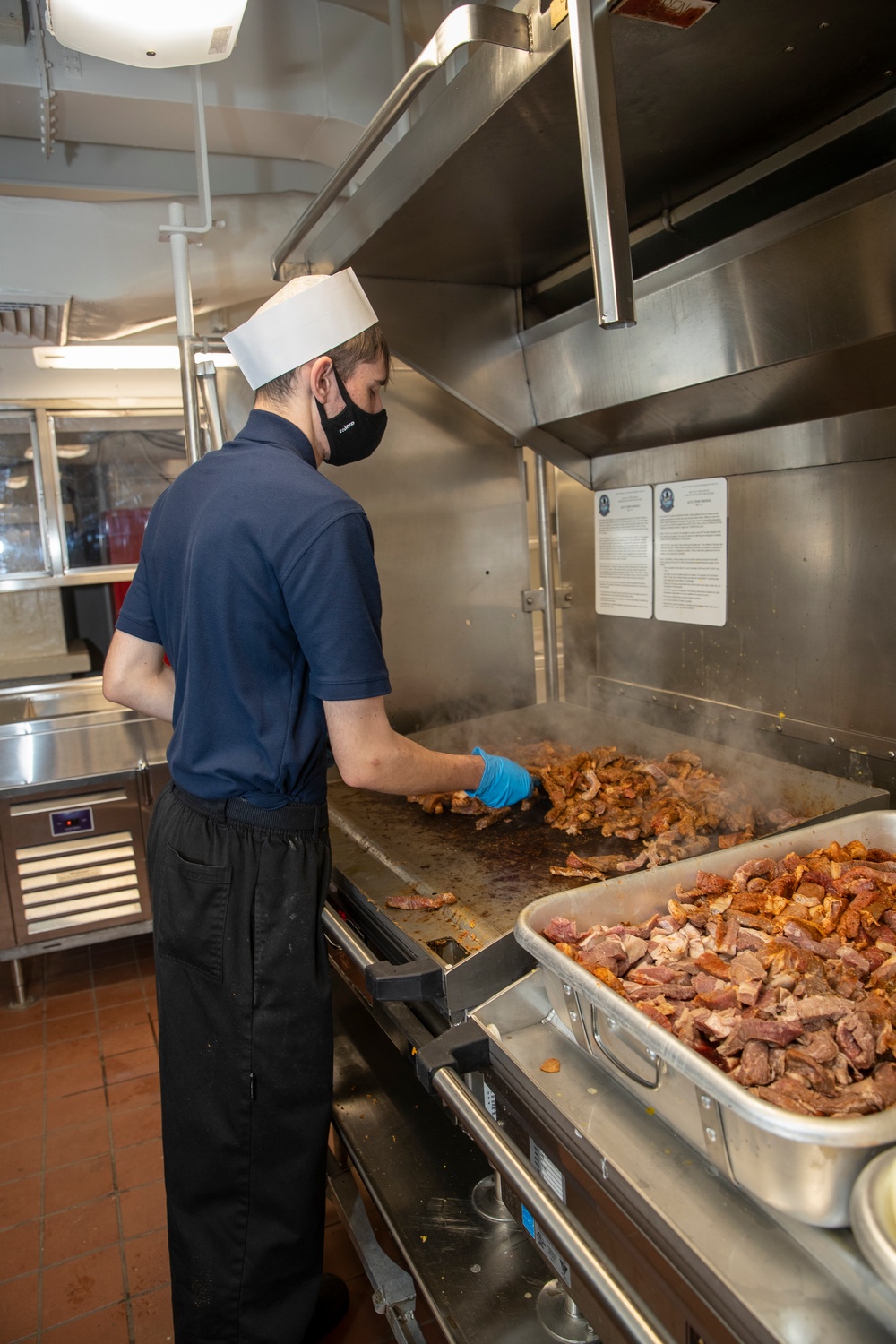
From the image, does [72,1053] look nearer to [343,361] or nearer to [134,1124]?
[134,1124]

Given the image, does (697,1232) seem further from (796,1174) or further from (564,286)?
(564,286)

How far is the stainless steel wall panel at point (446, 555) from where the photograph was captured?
8.36 feet

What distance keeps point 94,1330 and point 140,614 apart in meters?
1.58

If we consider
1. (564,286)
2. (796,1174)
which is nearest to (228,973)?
(796,1174)

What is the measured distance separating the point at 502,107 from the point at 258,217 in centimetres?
207

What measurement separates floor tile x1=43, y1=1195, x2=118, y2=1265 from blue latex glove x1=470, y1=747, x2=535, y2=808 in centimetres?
154

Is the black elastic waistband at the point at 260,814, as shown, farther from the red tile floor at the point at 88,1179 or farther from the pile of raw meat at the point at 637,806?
the red tile floor at the point at 88,1179

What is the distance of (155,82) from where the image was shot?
2518mm

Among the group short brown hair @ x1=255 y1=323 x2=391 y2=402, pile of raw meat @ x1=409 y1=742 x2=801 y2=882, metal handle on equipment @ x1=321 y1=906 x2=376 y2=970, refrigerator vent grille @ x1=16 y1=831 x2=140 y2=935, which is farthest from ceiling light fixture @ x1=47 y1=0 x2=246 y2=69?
refrigerator vent grille @ x1=16 y1=831 x2=140 y2=935

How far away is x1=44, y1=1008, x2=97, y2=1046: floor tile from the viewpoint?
3.05m

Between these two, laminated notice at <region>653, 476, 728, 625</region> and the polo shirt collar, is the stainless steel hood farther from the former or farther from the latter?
the polo shirt collar

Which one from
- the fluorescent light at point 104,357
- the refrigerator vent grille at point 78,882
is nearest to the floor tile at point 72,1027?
the refrigerator vent grille at point 78,882

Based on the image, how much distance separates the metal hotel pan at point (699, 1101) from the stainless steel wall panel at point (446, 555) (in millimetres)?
1420

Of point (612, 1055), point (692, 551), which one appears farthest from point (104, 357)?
point (612, 1055)
